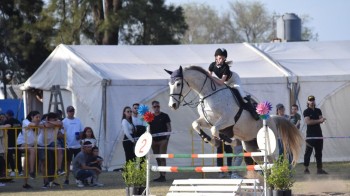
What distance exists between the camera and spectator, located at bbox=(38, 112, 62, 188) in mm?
17031

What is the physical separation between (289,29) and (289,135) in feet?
64.3

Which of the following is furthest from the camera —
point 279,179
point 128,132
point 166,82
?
point 166,82

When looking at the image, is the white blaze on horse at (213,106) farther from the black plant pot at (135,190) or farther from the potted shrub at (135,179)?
the black plant pot at (135,190)

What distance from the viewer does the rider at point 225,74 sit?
13483mm

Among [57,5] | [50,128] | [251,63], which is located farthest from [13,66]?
[50,128]

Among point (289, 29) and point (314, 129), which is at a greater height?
point (289, 29)

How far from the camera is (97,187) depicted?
1675cm

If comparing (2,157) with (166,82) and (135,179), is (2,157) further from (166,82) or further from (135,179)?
(166,82)

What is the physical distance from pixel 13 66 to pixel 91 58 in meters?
17.2

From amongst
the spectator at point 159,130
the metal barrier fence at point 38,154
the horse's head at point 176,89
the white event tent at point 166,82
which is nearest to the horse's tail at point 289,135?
the horse's head at point 176,89

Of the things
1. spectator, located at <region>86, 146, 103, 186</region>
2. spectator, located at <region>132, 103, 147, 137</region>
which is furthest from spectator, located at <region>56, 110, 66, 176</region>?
spectator, located at <region>132, 103, 147, 137</region>

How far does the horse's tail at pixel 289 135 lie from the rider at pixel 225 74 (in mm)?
870

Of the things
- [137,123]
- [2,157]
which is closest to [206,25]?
[137,123]

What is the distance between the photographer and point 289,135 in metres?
14.2
